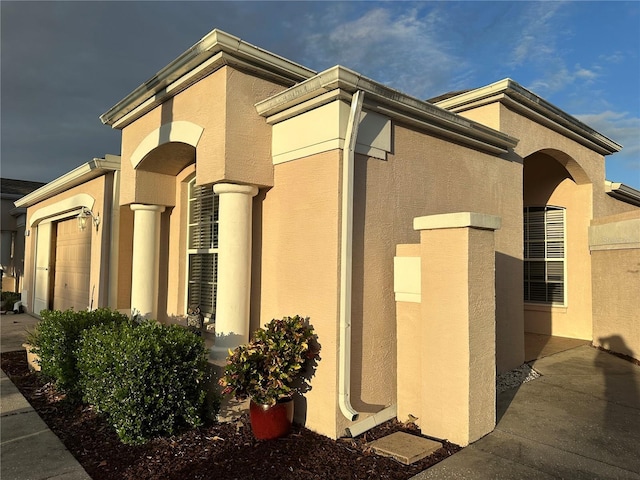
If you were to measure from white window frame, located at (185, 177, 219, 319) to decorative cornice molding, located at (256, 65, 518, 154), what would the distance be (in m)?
2.31

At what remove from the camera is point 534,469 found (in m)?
3.83

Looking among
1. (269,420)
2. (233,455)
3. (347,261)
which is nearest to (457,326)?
(347,261)

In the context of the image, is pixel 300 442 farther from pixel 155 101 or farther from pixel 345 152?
pixel 155 101

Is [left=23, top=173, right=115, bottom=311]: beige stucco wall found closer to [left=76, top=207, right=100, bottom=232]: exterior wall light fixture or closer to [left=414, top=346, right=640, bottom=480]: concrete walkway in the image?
[left=76, top=207, right=100, bottom=232]: exterior wall light fixture

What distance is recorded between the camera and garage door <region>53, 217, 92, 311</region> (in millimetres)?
10656

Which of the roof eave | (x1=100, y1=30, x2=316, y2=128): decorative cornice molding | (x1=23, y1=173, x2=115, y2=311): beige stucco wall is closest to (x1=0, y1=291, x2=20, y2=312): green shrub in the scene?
(x1=23, y1=173, x2=115, y2=311): beige stucco wall

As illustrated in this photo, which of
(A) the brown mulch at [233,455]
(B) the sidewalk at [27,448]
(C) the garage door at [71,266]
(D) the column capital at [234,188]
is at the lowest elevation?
(B) the sidewalk at [27,448]

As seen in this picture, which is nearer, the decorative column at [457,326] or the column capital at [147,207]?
the decorative column at [457,326]

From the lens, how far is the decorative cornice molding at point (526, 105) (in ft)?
23.4

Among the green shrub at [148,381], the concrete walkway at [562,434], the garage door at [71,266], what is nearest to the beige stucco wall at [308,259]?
the green shrub at [148,381]

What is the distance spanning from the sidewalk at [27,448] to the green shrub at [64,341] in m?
0.49

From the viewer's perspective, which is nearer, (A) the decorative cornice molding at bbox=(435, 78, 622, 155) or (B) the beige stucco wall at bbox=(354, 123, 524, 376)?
(B) the beige stucco wall at bbox=(354, 123, 524, 376)

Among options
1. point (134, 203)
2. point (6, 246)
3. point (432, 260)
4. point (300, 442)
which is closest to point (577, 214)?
point (432, 260)

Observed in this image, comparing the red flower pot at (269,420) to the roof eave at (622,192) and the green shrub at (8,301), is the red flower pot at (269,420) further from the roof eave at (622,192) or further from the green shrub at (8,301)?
the green shrub at (8,301)
